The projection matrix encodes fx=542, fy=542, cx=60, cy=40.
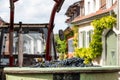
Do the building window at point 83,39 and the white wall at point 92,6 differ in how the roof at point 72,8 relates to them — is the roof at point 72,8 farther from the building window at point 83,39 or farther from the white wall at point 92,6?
the building window at point 83,39

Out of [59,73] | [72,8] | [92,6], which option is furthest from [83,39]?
[59,73]

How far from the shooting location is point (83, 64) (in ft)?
19.6

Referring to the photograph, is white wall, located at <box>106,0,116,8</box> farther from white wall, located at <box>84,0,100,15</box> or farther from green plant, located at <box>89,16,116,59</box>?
white wall, located at <box>84,0,100,15</box>

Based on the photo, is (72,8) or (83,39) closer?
(83,39)

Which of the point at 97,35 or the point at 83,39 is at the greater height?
the point at 97,35

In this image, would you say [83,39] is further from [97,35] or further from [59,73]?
[59,73]

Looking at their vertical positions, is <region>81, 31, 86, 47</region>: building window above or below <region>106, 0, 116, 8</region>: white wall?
below

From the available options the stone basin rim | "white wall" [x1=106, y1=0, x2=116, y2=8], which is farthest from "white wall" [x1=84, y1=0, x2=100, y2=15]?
the stone basin rim

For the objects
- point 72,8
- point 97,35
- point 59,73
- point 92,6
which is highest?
point 72,8

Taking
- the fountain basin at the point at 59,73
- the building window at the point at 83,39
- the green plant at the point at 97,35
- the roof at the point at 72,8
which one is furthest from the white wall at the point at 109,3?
the fountain basin at the point at 59,73

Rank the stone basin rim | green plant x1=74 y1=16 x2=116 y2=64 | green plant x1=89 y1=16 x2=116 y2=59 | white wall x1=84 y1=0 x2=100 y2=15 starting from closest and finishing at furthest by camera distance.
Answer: the stone basin rim → green plant x1=74 y1=16 x2=116 y2=64 → green plant x1=89 y1=16 x2=116 y2=59 → white wall x1=84 y1=0 x2=100 y2=15

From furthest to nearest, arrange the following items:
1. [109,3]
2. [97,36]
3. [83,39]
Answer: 1. [83,39]
2. [109,3]
3. [97,36]

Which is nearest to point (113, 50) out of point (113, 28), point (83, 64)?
point (113, 28)

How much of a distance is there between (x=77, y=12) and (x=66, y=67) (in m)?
43.1
